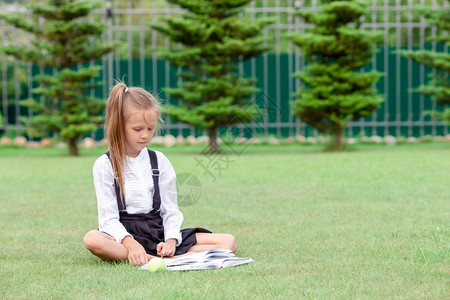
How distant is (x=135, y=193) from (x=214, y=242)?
0.53m

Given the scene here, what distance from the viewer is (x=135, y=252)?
12.4ft

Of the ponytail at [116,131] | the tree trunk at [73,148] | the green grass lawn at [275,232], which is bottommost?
the tree trunk at [73,148]

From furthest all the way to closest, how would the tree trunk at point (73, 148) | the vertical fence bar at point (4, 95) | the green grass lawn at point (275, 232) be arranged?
1. the vertical fence bar at point (4, 95)
2. the tree trunk at point (73, 148)
3. the green grass lawn at point (275, 232)

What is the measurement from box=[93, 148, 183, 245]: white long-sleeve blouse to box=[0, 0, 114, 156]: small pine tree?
28.3 feet

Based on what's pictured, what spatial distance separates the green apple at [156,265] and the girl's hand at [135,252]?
6.8 inches

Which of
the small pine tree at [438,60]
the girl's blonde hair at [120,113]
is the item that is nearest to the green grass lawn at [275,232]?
the girl's blonde hair at [120,113]

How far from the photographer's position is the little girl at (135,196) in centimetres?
383

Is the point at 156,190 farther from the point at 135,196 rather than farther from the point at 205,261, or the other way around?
the point at 205,261

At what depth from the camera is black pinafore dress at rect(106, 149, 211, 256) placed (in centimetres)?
399

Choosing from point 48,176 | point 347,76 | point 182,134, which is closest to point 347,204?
point 48,176

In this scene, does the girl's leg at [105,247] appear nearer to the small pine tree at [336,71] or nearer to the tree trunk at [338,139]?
the small pine tree at [336,71]

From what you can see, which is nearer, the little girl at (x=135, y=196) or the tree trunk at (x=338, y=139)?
the little girl at (x=135, y=196)

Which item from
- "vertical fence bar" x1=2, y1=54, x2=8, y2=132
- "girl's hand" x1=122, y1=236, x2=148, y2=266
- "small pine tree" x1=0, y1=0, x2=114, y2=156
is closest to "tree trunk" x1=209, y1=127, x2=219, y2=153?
"small pine tree" x1=0, y1=0, x2=114, y2=156

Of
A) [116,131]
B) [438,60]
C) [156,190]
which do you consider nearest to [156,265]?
[156,190]
